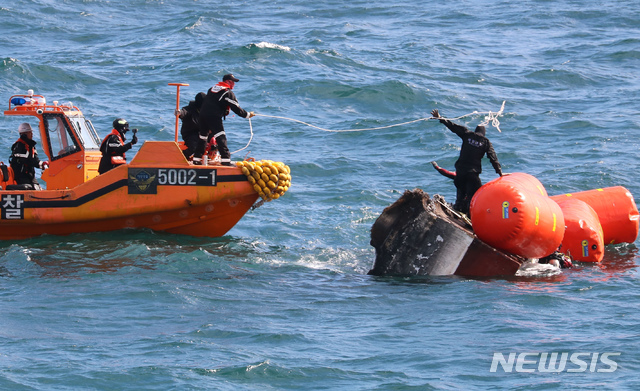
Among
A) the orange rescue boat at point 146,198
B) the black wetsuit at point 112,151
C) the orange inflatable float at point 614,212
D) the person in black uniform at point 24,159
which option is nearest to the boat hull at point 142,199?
the orange rescue boat at point 146,198

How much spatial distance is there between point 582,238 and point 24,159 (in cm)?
848

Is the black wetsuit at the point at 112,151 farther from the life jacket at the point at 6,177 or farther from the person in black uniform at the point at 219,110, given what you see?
the life jacket at the point at 6,177

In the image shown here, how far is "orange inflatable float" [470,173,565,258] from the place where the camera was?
10.4 metres

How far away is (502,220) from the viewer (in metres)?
10.4

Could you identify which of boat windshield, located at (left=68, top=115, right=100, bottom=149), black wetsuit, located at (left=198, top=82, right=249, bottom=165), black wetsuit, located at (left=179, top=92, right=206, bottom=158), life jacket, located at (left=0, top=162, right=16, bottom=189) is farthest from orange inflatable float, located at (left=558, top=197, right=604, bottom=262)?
life jacket, located at (left=0, top=162, right=16, bottom=189)

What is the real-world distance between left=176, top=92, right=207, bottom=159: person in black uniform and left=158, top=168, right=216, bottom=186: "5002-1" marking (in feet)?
2.84

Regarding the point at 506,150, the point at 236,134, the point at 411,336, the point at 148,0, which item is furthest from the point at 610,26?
the point at 411,336

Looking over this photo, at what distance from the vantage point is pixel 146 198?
469 inches

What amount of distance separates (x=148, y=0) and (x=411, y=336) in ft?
113

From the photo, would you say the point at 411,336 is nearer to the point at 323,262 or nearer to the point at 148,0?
the point at 323,262

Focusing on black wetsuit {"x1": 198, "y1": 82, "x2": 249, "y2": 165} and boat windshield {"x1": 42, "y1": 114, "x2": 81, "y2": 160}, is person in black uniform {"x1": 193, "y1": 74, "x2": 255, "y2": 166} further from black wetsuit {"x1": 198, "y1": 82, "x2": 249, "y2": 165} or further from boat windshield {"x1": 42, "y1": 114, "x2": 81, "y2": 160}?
boat windshield {"x1": 42, "y1": 114, "x2": 81, "y2": 160}

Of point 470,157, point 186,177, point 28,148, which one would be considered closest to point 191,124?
point 186,177

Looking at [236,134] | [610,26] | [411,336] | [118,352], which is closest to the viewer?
[118,352]

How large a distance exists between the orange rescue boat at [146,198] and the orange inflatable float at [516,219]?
118 inches
